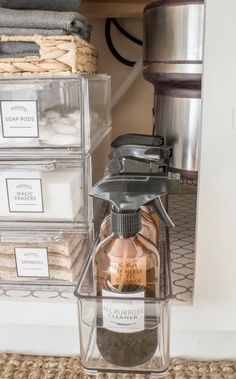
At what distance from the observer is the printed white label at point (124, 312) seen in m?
0.48

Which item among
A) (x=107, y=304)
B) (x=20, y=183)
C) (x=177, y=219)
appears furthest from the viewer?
(x=177, y=219)

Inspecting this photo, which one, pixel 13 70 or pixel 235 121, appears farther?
pixel 13 70

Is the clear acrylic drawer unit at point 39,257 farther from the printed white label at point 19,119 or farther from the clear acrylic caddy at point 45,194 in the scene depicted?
the printed white label at point 19,119

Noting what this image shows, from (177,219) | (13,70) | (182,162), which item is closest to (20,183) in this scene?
(13,70)

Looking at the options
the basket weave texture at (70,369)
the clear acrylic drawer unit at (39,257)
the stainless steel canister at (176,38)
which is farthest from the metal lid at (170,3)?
the basket weave texture at (70,369)

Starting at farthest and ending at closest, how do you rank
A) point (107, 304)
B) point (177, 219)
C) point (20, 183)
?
point (177, 219) < point (20, 183) < point (107, 304)

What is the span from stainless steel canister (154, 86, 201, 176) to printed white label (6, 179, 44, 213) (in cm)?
23

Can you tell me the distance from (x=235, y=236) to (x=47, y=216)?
27cm

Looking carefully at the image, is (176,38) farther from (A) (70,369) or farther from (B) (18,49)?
(A) (70,369)

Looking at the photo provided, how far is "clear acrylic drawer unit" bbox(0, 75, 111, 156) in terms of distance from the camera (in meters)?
0.60

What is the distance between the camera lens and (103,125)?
3.00ft

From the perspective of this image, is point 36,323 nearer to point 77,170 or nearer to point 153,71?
point 77,170

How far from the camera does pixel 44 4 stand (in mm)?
687

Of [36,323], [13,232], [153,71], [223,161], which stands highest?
[153,71]
